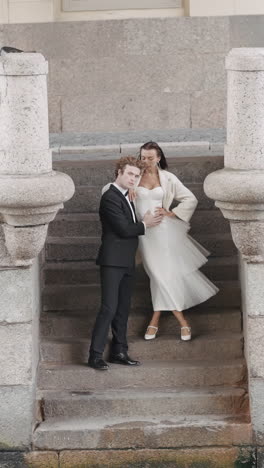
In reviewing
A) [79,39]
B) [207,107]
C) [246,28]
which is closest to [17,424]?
[207,107]

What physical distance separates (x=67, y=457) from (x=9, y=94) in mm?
2758

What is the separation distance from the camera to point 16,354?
11039 millimetres

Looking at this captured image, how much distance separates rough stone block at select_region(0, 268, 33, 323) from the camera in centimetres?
1101

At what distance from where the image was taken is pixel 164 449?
1106cm

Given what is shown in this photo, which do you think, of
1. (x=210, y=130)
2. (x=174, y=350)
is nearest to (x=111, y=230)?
(x=174, y=350)

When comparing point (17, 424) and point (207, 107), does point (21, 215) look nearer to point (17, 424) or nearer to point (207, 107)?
point (17, 424)

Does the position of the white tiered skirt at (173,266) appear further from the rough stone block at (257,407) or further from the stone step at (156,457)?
the stone step at (156,457)

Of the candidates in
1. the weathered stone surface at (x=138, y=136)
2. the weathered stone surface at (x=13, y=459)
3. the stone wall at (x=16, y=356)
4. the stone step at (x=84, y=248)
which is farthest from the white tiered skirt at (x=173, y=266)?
the weathered stone surface at (x=138, y=136)

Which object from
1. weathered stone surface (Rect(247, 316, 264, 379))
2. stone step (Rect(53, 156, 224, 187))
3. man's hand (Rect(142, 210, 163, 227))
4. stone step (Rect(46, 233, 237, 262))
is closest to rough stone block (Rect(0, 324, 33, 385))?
man's hand (Rect(142, 210, 163, 227))

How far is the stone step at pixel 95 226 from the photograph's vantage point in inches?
488

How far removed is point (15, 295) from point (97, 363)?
0.91 m

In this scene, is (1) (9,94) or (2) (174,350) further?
(2) (174,350)

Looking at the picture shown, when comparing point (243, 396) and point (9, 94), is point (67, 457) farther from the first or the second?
point (9, 94)

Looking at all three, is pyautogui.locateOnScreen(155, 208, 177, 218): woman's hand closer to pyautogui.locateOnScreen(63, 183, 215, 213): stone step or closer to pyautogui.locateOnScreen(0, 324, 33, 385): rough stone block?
pyautogui.locateOnScreen(63, 183, 215, 213): stone step
